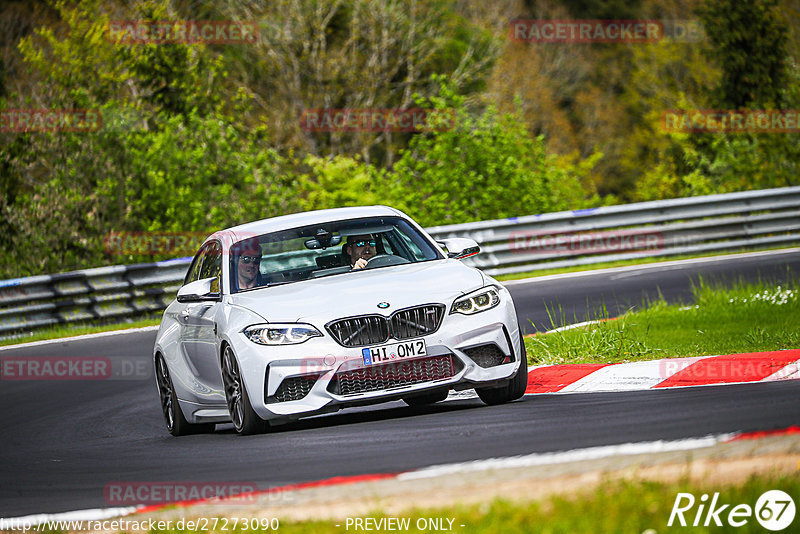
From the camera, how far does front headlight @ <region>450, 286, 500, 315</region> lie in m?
8.30

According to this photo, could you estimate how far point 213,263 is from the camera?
32.4 feet

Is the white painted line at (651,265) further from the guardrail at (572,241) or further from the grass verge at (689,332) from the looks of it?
the grass verge at (689,332)

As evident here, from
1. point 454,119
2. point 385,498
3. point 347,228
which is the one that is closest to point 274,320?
point 347,228

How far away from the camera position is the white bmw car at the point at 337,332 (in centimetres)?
803

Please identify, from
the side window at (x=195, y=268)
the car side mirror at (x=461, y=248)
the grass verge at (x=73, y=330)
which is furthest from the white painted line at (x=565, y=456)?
the grass verge at (x=73, y=330)

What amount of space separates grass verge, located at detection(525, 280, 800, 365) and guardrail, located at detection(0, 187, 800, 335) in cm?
796

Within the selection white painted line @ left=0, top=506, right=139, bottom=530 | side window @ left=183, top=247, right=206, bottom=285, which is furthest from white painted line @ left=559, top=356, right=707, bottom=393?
white painted line @ left=0, top=506, right=139, bottom=530

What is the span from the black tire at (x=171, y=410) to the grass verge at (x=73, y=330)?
7709 mm

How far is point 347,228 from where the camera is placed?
9586 millimetres

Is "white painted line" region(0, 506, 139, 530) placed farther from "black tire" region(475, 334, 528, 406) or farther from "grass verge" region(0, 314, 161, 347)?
"grass verge" region(0, 314, 161, 347)

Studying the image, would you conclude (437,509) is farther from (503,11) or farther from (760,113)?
(503,11)

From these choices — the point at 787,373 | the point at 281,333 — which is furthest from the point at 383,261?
the point at 787,373

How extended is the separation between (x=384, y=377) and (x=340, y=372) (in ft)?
0.92

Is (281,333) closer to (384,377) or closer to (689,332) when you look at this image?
(384,377)
